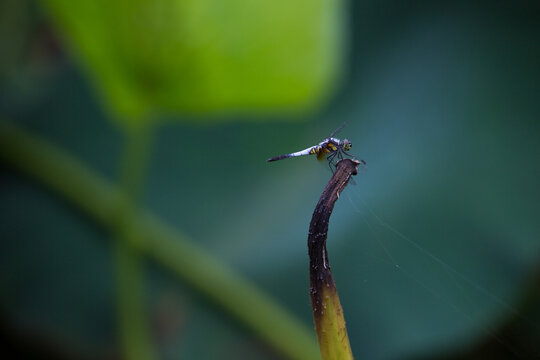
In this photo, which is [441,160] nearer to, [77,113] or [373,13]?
[373,13]

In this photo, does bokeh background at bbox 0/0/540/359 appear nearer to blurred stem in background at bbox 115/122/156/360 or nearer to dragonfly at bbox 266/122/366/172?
blurred stem in background at bbox 115/122/156/360

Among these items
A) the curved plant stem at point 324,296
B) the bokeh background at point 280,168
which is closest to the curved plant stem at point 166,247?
the bokeh background at point 280,168

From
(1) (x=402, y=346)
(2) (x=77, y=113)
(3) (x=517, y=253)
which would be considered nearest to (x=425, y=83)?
(3) (x=517, y=253)

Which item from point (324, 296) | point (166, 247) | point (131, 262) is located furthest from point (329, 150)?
point (166, 247)

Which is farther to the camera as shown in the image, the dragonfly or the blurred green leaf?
the blurred green leaf

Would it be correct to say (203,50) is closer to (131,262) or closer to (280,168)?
(131,262)

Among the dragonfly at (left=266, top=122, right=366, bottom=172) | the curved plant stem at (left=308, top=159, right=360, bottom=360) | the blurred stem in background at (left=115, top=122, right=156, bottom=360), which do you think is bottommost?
the curved plant stem at (left=308, top=159, right=360, bottom=360)

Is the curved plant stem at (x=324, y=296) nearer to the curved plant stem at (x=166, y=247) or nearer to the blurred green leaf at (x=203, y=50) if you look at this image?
the blurred green leaf at (x=203, y=50)

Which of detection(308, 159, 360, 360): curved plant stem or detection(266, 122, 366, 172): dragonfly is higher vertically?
detection(266, 122, 366, 172): dragonfly

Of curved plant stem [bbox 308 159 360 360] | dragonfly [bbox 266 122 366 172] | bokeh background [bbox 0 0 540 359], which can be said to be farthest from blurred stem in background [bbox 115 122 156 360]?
curved plant stem [bbox 308 159 360 360]
